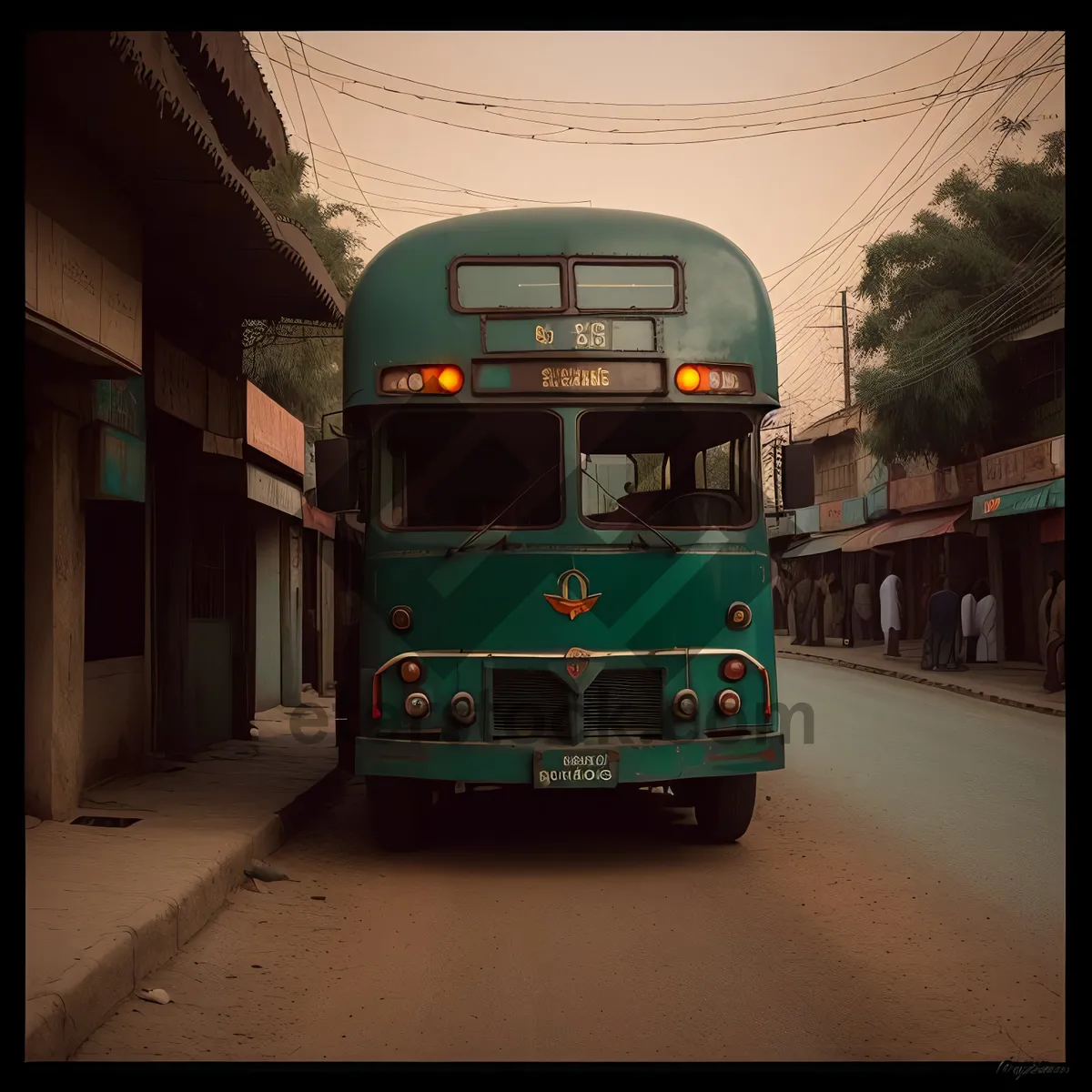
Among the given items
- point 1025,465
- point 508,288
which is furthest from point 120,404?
point 1025,465

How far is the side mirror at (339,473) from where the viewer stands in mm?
8164

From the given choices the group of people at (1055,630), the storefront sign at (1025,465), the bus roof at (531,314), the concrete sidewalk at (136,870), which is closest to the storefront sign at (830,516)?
the storefront sign at (1025,465)

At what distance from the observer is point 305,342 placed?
23.9 meters

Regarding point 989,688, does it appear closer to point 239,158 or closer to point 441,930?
point 239,158

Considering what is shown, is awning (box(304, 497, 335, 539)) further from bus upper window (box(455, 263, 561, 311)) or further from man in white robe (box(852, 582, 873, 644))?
man in white robe (box(852, 582, 873, 644))

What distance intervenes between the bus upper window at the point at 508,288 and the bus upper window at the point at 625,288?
0.50 feet

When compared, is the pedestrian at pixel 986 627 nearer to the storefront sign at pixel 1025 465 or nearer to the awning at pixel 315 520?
the storefront sign at pixel 1025 465

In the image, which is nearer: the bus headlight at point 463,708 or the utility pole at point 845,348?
the bus headlight at point 463,708

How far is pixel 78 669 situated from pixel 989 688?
1594cm

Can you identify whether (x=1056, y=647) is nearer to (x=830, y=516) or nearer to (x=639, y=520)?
(x=639, y=520)

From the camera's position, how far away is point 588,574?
25.9 feet

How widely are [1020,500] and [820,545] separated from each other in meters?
18.7

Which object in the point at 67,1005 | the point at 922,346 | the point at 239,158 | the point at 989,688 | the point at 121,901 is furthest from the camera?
the point at 922,346

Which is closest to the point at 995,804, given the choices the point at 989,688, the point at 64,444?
the point at 64,444
